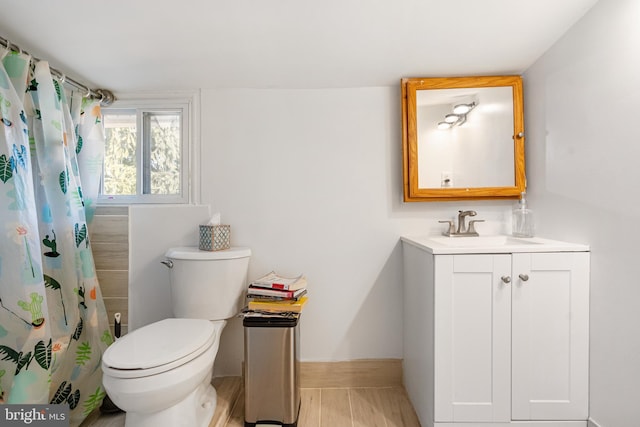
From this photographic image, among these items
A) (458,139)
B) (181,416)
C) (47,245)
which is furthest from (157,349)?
(458,139)

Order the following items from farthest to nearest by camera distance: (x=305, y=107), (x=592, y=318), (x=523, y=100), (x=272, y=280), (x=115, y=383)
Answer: (x=305, y=107) < (x=523, y=100) < (x=272, y=280) < (x=592, y=318) < (x=115, y=383)

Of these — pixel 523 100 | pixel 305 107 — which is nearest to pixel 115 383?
pixel 305 107

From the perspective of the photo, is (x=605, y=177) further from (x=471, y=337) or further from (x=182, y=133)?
(x=182, y=133)

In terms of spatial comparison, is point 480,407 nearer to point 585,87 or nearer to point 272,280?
point 272,280

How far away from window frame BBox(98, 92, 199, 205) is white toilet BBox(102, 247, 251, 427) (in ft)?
1.39

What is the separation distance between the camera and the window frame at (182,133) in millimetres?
1987

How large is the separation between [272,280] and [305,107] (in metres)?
1.08

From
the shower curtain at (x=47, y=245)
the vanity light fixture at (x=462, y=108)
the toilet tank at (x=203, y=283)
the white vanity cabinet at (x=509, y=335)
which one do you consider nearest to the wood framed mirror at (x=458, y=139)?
the vanity light fixture at (x=462, y=108)

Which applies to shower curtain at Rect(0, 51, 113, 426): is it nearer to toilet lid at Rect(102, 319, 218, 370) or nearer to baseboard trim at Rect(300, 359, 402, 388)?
toilet lid at Rect(102, 319, 218, 370)

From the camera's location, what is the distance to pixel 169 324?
152 centimetres

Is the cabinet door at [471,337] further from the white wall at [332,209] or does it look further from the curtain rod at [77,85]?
the curtain rod at [77,85]

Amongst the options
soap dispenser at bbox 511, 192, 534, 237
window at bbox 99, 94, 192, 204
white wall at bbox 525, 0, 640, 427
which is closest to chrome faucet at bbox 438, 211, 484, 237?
soap dispenser at bbox 511, 192, 534, 237

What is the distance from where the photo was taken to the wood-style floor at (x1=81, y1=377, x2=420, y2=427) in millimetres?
1576

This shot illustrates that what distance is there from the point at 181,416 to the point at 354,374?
1.00 m
